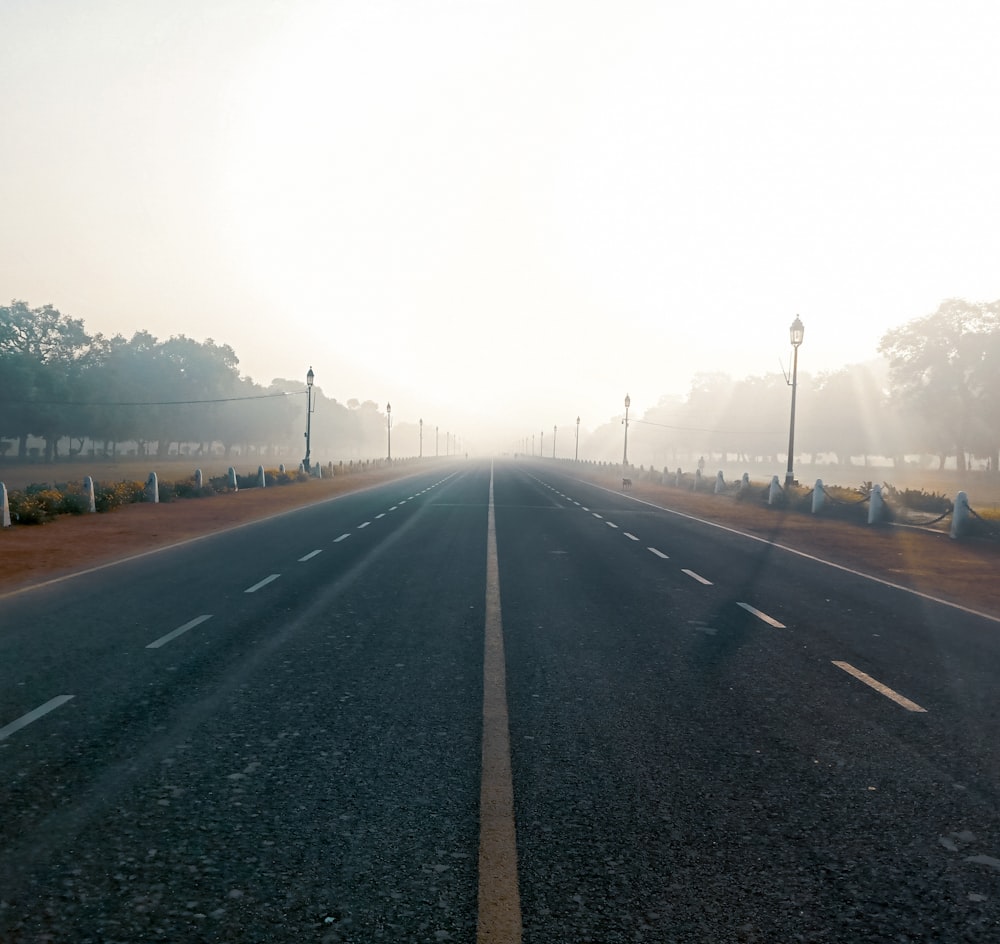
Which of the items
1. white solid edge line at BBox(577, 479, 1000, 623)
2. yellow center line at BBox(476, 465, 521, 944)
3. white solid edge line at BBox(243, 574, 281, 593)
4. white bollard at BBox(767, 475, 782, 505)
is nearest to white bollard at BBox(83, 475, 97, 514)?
white solid edge line at BBox(243, 574, 281, 593)

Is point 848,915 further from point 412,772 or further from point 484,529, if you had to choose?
point 484,529

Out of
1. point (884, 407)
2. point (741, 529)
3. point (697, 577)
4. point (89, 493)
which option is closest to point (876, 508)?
point (741, 529)

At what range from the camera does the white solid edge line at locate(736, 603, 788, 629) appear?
10.6 metres

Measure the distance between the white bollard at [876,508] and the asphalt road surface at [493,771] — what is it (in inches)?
706

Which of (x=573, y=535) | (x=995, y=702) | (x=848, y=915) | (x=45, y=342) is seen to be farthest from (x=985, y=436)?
(x=45, y=342)

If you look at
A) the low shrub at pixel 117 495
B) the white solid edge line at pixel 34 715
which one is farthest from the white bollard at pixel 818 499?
the white solid edge line at pixel 34 715

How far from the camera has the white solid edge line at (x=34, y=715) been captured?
19.8 ft

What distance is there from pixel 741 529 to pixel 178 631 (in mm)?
19111

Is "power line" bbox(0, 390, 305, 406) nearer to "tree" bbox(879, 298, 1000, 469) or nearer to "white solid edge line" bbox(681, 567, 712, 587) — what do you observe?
"tree" bbox(879, 298, 1000, 469)

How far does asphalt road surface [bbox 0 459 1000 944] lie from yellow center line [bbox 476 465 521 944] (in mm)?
20

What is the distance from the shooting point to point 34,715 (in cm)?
643

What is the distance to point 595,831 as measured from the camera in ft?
14.6

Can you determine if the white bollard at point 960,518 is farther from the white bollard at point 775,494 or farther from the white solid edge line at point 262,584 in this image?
the white solid edge line at point 262,584

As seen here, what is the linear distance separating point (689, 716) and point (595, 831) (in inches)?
93.7
